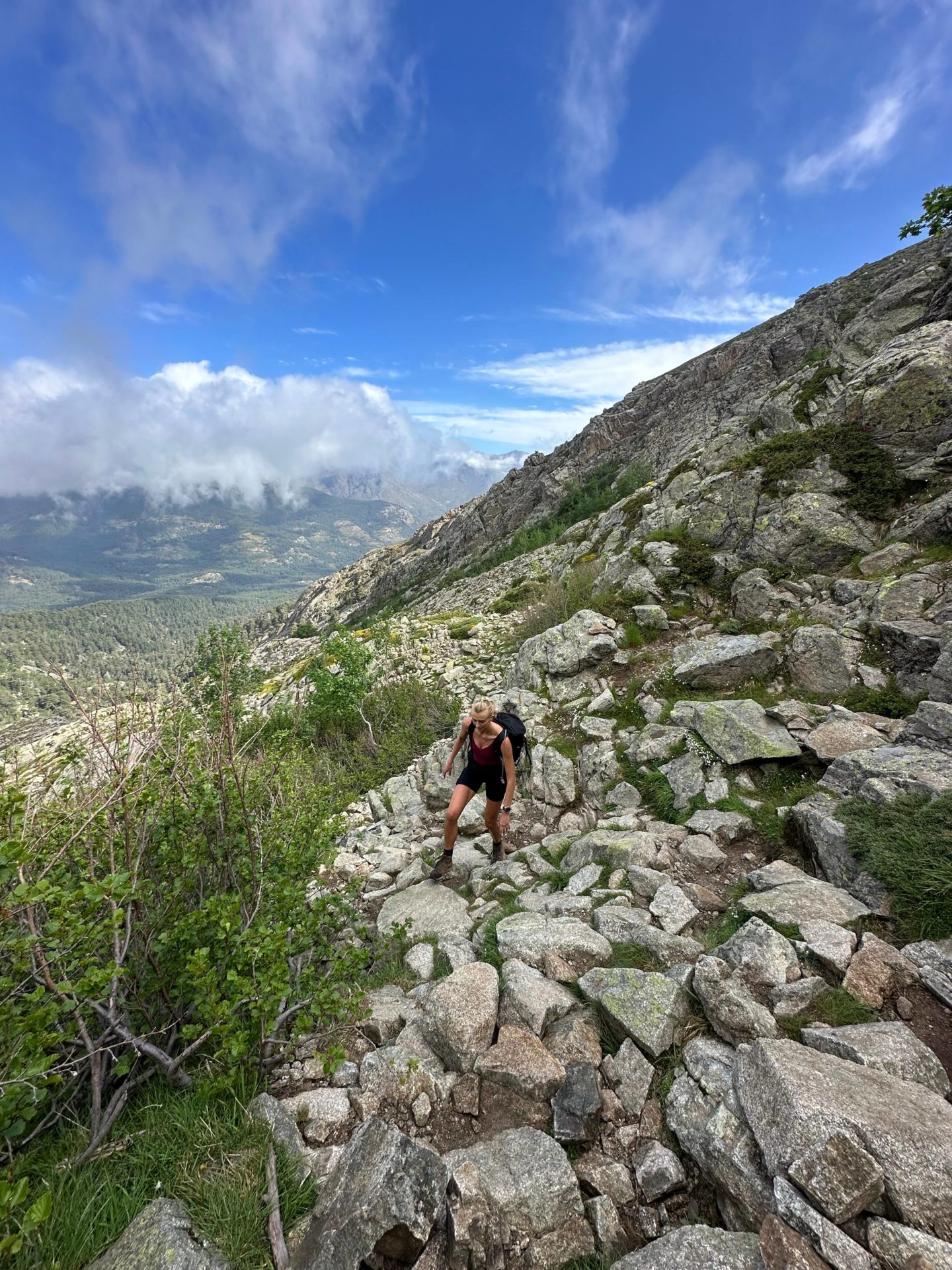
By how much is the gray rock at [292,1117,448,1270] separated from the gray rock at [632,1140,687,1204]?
4.13 ft

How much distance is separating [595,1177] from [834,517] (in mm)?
13433

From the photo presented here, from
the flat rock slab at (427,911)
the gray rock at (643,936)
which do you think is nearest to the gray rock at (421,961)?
the flat rock slab at (427,911)

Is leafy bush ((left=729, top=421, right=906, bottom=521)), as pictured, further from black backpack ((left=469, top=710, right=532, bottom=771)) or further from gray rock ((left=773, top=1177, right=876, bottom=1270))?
gray rock ((left=773, top=1177, right=876, bottom=1270))

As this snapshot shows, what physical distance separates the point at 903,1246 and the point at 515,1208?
2006mm

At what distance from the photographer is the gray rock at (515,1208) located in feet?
9.48

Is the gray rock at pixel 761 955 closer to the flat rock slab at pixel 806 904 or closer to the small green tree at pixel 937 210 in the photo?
the flat rock slab at pixel 806 904

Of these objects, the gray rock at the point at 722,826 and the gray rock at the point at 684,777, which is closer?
the gray rock at the point at 722,826

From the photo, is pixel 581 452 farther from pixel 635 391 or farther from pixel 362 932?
pixel 362 932

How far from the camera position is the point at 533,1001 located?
451 centimetres

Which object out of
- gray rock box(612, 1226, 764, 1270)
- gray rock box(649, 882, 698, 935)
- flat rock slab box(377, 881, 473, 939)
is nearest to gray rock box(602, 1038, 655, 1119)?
gray rock box(612, 1226, 764, 1270)

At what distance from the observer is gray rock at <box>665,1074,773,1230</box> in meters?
2.83

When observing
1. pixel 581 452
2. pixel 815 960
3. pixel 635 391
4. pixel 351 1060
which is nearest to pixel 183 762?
pixel 351 1060

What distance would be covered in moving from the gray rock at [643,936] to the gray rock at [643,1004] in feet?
1.65

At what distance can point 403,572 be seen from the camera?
267 feet
